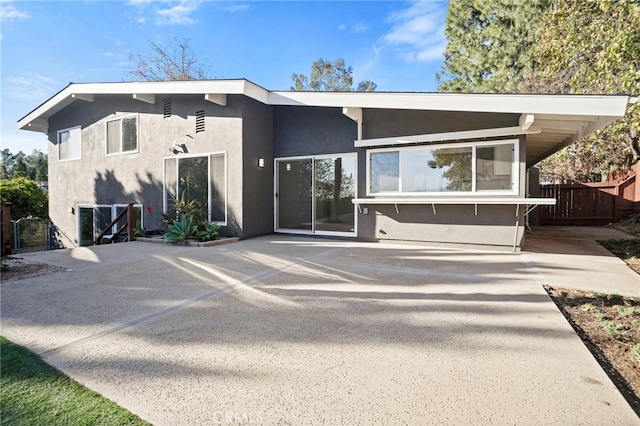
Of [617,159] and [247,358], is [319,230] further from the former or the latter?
[617,159]

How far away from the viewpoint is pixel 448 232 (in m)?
6.27

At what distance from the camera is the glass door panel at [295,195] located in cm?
777

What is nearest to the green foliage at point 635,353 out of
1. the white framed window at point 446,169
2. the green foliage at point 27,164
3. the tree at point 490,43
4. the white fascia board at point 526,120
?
the white fascia board at point 526,120

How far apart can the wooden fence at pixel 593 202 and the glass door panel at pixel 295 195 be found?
9722 millimetres

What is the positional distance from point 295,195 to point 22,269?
5.13 m

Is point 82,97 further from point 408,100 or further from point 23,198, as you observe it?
point 408,100

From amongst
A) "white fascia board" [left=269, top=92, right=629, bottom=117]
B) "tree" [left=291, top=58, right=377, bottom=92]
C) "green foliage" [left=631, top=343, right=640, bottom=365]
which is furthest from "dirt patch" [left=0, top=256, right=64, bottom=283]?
"tree" [left=291, top=58, right=377, bottom=92]

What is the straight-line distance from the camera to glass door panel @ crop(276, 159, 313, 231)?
7.77 meters

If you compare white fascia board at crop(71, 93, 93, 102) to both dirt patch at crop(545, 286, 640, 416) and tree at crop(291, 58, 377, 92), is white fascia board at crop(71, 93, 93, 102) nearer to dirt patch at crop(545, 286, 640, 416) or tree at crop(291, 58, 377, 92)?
dirt patch at crop(545, 286, 640, 416)

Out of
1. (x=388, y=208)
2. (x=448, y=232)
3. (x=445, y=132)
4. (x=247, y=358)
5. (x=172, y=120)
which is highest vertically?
(x=172, y=120)

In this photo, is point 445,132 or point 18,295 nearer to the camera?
point 18,295

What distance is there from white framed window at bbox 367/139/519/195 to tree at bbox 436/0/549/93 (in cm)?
847

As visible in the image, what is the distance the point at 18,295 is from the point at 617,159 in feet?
57.9

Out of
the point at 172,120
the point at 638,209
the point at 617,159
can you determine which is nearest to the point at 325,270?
the point at 172,120
